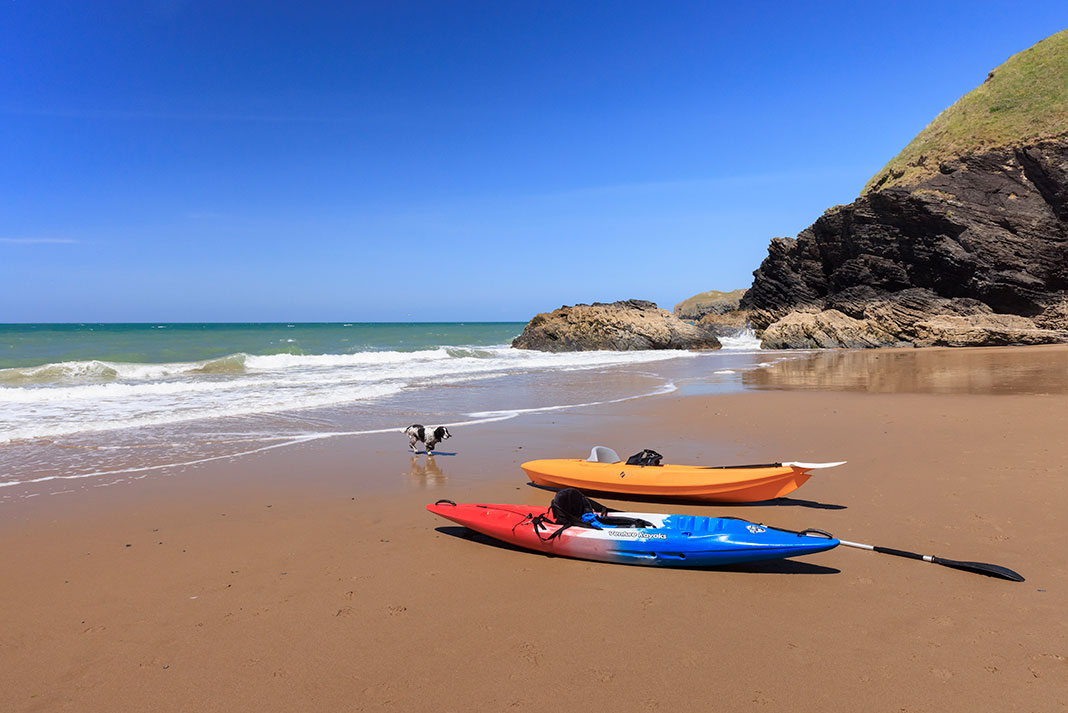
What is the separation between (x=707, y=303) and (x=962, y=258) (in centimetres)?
7382

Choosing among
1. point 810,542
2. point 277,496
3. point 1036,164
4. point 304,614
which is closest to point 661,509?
point 810,542

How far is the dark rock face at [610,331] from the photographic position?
34.4 metres

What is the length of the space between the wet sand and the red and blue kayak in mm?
119

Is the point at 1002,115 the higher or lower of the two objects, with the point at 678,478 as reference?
higher

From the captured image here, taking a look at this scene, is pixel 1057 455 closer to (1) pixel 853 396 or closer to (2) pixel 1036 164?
(1) pixel 853 396

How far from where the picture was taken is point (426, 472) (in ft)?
24.1

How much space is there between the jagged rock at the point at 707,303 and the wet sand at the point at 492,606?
290ft

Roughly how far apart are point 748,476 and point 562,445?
3557mm

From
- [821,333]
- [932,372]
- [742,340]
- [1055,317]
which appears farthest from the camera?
[742,340]

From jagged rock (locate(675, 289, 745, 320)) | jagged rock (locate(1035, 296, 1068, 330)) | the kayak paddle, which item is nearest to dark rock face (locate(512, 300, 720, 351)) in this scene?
jagged rock (locate(1035, 296, 1068, 330))

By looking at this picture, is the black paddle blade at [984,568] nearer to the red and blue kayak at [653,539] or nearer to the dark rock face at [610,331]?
the red and blue kayak at [653,539]

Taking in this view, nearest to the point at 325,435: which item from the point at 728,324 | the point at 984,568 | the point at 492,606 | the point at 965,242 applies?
the point at 492,606

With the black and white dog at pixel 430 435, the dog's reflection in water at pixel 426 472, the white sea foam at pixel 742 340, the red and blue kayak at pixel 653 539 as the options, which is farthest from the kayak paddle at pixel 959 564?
the white sea foam at pixel 742 340

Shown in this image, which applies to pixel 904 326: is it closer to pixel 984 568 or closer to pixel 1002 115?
pixel 1002 115
